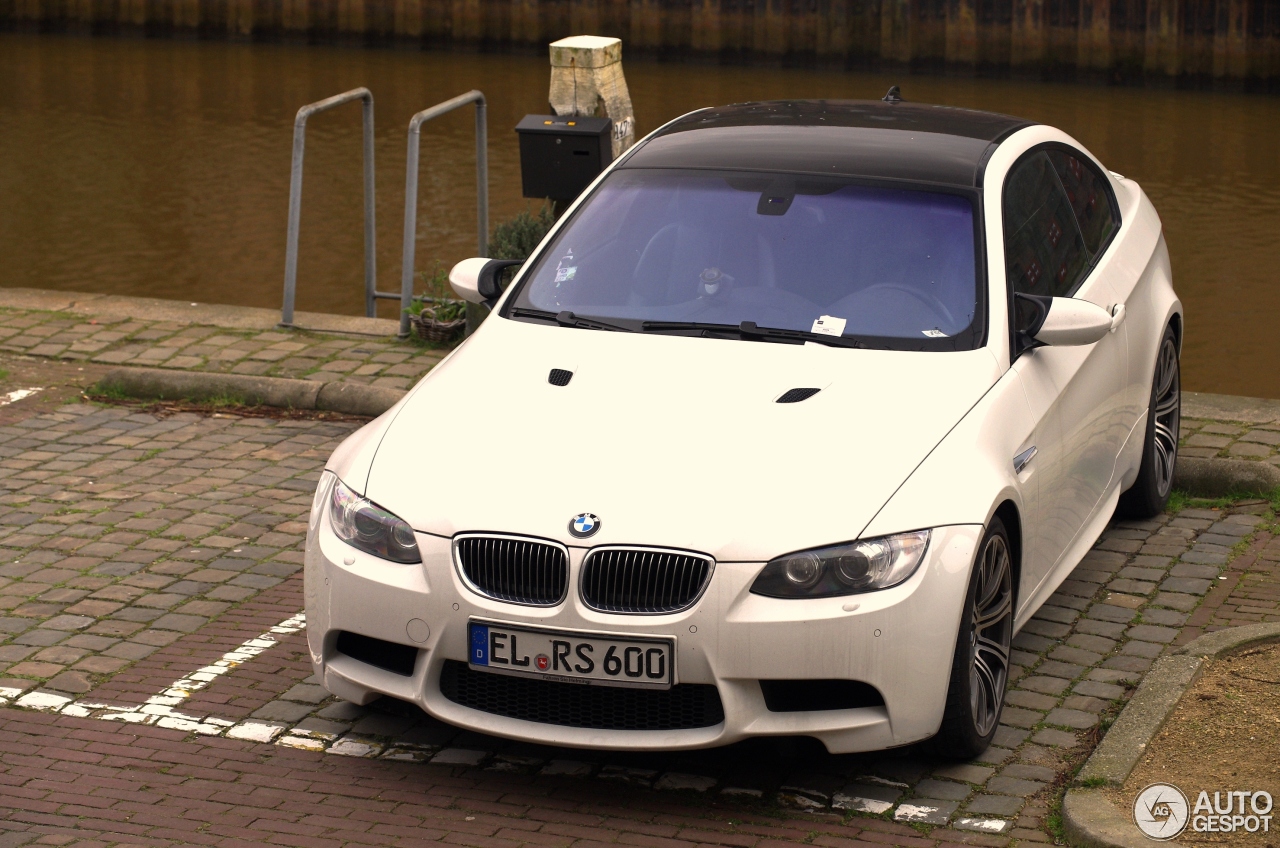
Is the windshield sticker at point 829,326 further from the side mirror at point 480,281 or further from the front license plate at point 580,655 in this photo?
the front license plate at point 580,655

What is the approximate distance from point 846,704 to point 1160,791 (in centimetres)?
90

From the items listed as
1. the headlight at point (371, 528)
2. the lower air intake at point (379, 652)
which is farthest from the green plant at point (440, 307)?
the lower air intake at point (379, 652)

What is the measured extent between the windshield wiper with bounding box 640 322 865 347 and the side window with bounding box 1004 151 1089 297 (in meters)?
0.67

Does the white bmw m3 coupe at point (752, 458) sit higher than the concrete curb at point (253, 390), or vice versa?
the white bmw m3 coupe at point (752, 458)

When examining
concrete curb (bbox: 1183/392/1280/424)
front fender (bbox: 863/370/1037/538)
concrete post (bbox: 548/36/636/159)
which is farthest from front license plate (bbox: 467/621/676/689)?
concrete post (bbox: 548/36/636/159)

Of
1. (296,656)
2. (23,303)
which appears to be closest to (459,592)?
(296,656)

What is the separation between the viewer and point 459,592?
4770 mm

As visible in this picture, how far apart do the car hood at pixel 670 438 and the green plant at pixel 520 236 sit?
4.23 m

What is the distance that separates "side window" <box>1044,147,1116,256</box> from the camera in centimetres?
675

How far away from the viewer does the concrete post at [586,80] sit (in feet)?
32.9

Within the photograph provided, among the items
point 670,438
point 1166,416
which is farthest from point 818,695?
point 1166,416

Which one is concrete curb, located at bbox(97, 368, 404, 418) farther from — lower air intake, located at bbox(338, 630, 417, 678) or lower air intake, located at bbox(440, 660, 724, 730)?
lower air intake, located at bbox(440, 660, 724, 730)

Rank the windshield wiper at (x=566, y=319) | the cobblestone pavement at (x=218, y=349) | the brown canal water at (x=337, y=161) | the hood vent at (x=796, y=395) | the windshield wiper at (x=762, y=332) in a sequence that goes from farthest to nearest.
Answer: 1. the brown canal water at (x=337, y=161)
2. the cobblestone pavement at (x=218, y=349)
3. the windshield wiper at (x=566, y=319)
4. the windshield wiper at (x=762, y=332)
5. the hood vent at (x=796, y=395)

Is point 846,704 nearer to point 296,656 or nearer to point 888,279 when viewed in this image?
point 888,279
